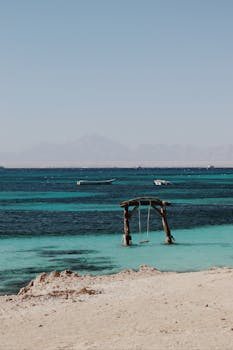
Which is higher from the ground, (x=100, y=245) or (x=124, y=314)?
(x=124, y=314)

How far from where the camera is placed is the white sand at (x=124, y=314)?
41.8 feet

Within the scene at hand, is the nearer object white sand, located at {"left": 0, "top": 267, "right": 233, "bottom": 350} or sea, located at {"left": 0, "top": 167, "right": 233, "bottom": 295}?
white sand, located at {"left": 0, "top": 267, "right": 233, "bottom": 350}

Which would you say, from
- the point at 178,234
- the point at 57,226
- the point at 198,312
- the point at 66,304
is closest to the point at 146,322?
the point at 198,312

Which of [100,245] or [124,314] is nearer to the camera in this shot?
[124,314]

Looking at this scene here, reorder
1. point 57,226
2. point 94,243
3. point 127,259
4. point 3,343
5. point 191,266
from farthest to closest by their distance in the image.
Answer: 1. point 57,226
2. point 94,243
3. point 127,259
4. point 191,266
5. point 3,343

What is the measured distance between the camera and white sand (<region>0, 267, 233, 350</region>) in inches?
502

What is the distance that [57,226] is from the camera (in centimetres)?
4409

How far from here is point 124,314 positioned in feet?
49.9

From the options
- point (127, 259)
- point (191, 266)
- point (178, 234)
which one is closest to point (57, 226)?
point (178, 234)

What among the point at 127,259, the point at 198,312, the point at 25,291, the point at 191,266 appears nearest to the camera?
the point at 198,312

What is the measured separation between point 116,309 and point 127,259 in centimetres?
1274

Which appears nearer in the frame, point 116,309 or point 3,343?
point 3,343

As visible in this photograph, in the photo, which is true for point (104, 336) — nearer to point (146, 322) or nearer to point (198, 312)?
point (146, 322)

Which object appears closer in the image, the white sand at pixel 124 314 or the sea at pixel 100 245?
the white sand at pixel 124 314
